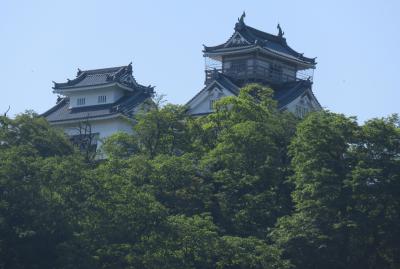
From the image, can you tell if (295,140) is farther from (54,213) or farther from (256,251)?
(54,213)

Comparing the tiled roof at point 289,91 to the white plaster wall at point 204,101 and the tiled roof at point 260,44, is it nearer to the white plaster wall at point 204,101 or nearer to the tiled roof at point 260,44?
the tiled roof at point 260,44

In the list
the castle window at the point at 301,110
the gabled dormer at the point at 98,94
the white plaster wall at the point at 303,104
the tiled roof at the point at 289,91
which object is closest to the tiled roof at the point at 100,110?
the gabled dormer at the point at 98,94

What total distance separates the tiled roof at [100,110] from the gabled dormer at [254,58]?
10.8 ft

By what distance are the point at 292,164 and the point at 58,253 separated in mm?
8338

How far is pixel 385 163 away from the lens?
29375mm

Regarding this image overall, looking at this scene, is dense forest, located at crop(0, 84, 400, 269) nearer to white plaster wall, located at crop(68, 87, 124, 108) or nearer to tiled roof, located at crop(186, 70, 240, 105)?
tiled roof, located at crop(186, 70, 240, 105)

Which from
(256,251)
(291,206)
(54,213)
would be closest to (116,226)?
(54,213)

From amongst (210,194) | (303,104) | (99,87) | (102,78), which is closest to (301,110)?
(303,104)

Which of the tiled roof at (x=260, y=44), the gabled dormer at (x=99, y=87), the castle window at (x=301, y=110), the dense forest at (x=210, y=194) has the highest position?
the tiled roof at (x=260, y=44)

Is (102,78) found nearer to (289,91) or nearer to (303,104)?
(289,91)

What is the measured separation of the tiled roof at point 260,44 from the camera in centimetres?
4269

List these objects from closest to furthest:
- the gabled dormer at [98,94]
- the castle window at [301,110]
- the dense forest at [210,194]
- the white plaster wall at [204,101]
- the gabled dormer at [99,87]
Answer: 1. the dense forest at [210,194]
2. the castle window at [301,110]
3. the white plaster wall at [204,101]
4. the gabled dormer at [98,94]
5. the gabled dormer at [99,87]

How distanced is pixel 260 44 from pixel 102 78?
7.38 meters

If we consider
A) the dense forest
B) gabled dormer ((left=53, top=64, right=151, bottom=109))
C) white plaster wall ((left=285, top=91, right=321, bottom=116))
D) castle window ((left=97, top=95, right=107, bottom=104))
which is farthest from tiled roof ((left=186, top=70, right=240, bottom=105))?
the dense forest
